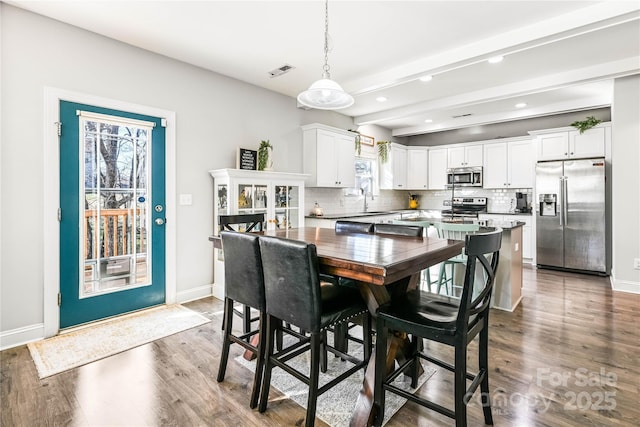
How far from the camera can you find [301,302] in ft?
5.43

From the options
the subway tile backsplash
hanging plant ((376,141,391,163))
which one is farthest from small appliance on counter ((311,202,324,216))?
hanging plant ((376,141,391,163))

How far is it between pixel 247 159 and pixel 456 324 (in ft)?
10.8

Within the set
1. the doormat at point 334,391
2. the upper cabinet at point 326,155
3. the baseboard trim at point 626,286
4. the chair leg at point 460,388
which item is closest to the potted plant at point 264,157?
the upper cabinet at point 326,155

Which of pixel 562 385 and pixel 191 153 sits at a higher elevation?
pixel 191 153

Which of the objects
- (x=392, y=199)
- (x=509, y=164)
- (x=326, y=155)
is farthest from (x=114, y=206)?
(x=509, y=164)

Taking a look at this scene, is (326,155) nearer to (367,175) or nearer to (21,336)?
(367,175)

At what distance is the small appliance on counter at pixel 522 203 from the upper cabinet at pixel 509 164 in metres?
0.19

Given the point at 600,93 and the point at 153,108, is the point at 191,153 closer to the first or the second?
the point at 153,108

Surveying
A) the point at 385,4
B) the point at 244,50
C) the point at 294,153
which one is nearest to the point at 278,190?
the point at 294,153

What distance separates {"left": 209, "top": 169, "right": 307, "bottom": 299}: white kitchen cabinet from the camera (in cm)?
376

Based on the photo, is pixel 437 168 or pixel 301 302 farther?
pixel 437 168

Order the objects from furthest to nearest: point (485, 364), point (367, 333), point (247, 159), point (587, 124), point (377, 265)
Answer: point (587, 124)
point (247, 159)
point (367, 333)
point (485, 364)
point (377, 265)

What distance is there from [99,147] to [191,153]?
907mm

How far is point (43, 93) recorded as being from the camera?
276 centimetres
